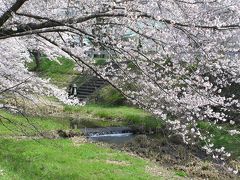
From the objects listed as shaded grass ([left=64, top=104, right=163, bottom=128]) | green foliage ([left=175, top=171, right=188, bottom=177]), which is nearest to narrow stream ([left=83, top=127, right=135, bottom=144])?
shaded grass ([left=64, top=104, right=163, bottom=128])

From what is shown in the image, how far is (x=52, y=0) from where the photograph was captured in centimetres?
1034

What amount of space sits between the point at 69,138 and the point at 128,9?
1553cm

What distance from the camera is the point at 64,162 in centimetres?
1580

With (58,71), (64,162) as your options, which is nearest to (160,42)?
(64,162)

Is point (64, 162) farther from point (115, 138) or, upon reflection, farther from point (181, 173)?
point (115, 138)

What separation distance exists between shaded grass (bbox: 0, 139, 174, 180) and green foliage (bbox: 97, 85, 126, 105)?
14958 mm

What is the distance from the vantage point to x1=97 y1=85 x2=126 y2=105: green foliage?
114 feet

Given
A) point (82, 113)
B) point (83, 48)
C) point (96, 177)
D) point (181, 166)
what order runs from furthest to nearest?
point (82, 113) → point (181, 166) → point (96, 177) → point (83, 48)

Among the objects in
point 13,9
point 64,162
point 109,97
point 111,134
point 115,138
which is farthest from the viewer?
point 109,97

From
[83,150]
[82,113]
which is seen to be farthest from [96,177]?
[82,113]

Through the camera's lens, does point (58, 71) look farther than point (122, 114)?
Yes

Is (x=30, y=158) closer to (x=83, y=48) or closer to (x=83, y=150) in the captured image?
(x=83, y=150)

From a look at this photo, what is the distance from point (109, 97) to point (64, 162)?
787 inches

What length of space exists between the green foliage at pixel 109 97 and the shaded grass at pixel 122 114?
4.30 feet
